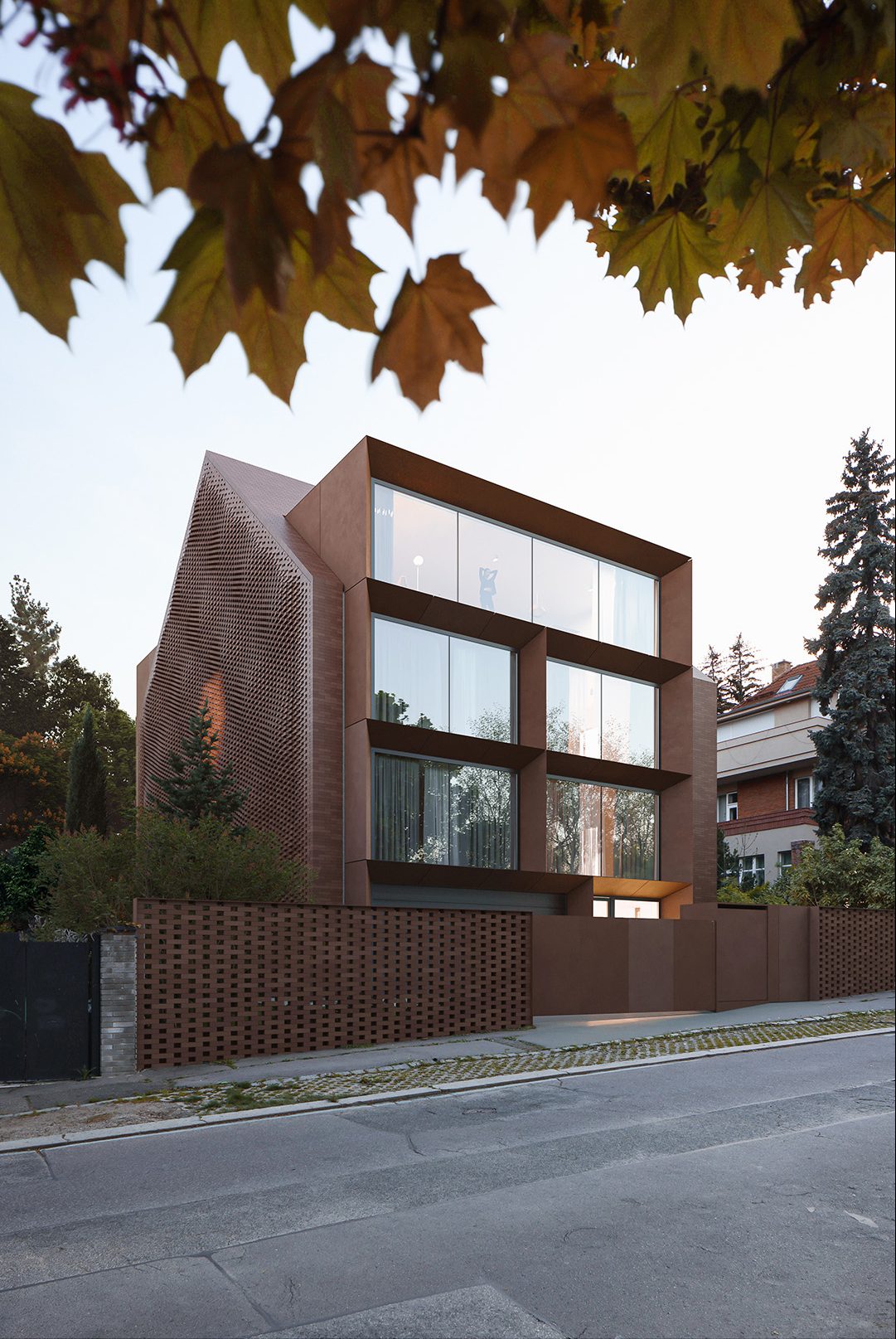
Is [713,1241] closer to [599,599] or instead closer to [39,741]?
[599,599]

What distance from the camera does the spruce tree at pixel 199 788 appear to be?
2089 cm

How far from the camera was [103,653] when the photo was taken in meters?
58.6

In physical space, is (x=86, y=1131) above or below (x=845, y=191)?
below

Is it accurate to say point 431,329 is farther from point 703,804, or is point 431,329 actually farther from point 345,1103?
point 703,804

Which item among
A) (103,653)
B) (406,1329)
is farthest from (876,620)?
(103,653)

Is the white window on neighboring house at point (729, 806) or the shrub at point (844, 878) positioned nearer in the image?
the shrub at point (844, 878)

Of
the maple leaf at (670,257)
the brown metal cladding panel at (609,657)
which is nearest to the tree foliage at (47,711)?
the brown metal cladding panel at (609,657)

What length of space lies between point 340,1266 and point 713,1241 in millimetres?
2228

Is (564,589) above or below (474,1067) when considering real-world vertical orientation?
above

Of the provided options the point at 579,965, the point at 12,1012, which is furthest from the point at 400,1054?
the point at 579,965

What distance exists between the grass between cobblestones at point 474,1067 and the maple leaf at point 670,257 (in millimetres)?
10074

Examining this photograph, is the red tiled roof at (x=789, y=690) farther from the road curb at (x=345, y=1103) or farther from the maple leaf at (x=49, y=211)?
the maple leaf at (x=49, y=211)

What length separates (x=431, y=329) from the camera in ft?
5.09

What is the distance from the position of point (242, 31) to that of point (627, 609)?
2587 centimetres
